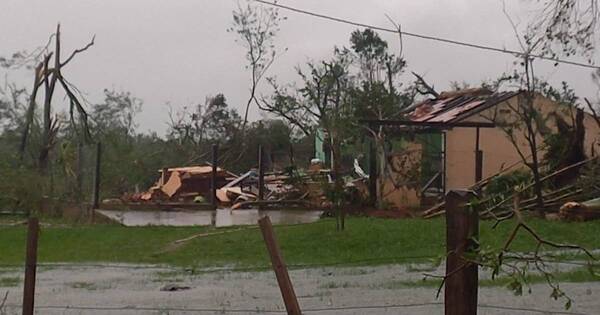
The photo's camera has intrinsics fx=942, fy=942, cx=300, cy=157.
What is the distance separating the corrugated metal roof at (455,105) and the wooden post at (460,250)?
2640 centimetres

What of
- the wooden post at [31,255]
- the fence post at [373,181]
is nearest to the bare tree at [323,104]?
the fence post at [373,181]

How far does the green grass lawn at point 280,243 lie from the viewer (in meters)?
17.4

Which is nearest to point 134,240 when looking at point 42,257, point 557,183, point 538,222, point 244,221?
point 42,257

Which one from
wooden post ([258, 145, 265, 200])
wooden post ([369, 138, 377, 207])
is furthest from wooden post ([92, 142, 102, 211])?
wooden post ([369, 138, 377, 207])

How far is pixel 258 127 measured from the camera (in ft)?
156

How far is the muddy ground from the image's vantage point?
9.85 m

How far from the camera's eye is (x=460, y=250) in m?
4.13

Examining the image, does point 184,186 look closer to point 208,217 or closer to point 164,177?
point 164,177

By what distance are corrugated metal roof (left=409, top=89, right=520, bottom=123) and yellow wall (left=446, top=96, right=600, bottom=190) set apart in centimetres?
33

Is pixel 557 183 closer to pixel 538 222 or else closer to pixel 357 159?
pixel 538 222

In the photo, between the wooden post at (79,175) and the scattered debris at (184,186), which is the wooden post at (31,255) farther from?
the scattered debris at (184,186)

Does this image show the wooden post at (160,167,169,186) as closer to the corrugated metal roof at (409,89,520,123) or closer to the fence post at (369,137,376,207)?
the corrugated metal roof at (409,89,520,123)

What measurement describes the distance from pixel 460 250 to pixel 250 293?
7779mm

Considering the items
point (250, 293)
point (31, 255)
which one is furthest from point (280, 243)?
point (31, 255)
